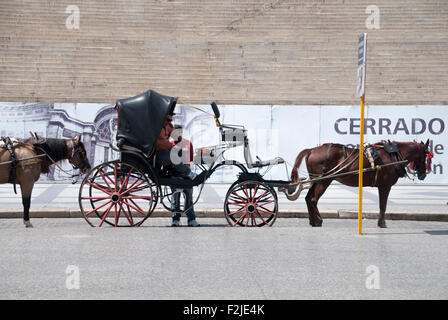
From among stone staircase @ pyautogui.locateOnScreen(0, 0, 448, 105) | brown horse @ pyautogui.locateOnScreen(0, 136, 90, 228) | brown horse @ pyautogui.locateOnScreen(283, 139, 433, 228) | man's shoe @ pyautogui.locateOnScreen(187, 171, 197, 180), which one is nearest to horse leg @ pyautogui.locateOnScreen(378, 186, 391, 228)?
brown horse @ pyautogui.locateOnScreen(283, 139, 433, 228)

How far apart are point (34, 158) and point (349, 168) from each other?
194 inches

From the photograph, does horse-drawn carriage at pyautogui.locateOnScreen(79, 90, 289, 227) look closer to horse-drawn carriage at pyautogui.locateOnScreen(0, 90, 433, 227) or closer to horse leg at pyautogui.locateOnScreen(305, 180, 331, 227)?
horse-drawn carriage at pyautogui.locateOnScreen(0, 90, 433, 227)

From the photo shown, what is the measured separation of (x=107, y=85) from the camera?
1014 inches

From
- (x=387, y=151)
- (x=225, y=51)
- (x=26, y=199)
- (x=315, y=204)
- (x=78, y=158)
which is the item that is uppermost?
(x=225, y=51)

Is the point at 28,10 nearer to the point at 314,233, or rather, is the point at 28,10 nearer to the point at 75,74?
the point at 75,74

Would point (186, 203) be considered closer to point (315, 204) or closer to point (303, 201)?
point (315, 204)

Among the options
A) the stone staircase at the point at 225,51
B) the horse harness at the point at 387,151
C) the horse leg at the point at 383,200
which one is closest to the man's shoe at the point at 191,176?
the horse harness at the point at 387,151

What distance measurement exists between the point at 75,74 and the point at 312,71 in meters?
8.99

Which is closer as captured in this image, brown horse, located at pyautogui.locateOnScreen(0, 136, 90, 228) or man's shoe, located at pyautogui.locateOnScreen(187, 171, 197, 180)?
brown horse, located at pyautogui.locateOnScreen(0, 136, 90, 228)

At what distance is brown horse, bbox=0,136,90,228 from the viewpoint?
10.5m

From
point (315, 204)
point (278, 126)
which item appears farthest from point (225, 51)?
point (315, 204)

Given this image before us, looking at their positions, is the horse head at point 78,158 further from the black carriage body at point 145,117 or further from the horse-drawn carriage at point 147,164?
the black carriage body at point 145,117

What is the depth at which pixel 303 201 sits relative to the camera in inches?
575

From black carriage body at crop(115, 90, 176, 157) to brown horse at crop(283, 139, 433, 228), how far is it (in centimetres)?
238
